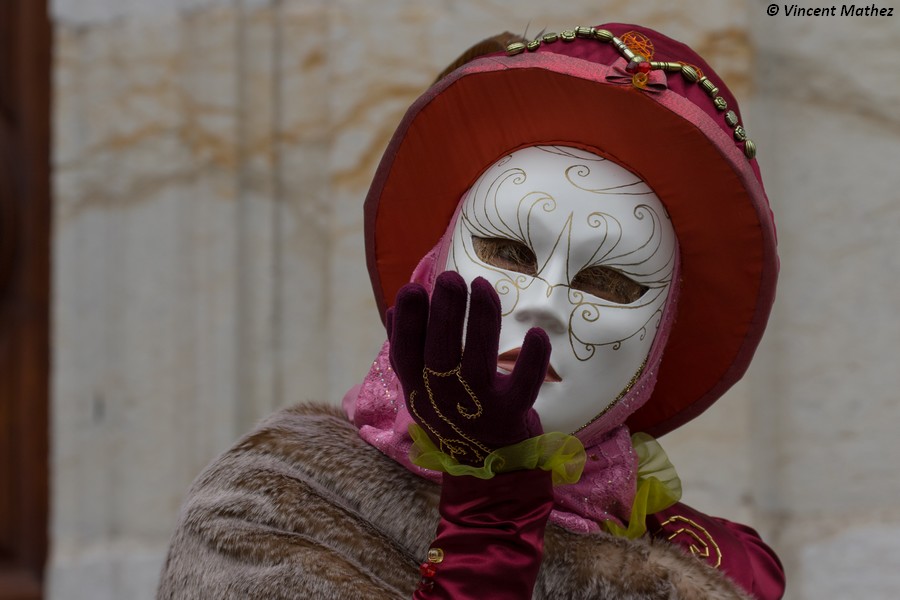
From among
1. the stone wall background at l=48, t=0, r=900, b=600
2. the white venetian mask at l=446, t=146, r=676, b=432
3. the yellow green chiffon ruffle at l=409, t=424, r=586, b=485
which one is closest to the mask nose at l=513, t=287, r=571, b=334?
the white venetian mask at l=446, t=146, r=676, b=432

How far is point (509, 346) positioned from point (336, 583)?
11.0 inches

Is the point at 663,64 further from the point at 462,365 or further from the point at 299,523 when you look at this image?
the point at 299,523

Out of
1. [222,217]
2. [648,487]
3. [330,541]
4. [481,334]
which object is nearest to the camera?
[481,334]

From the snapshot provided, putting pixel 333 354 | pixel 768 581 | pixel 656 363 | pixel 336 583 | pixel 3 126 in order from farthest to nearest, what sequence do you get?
pixel 3 126, pixel 333 354, pixel 768 581, pixel 656 363, pixel 336 583

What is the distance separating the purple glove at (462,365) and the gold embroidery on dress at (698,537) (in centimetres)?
38

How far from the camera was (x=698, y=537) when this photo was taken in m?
1.33

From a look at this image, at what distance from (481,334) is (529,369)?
5cm

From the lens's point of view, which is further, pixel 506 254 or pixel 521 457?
pixel 506 254

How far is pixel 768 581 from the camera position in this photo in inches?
53.8

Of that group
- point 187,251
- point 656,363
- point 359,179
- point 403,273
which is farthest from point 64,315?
point 656,363

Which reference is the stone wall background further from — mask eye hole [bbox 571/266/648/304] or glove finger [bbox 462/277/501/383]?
glove finger [bbox 462/277/501/383]

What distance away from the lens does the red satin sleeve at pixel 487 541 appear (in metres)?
1.04

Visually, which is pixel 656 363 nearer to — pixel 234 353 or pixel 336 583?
pixel 336 583

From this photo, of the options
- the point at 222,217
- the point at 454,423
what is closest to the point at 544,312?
the point at 454,423
